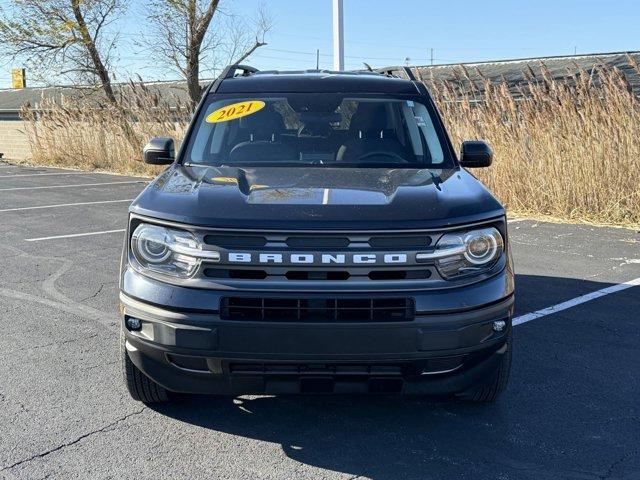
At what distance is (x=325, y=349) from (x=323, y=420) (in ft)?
2.50

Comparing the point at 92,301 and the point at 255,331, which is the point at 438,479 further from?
the point at 92,301

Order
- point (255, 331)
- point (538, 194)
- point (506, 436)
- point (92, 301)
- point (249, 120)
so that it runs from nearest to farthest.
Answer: point (255, 331), point (506, 436), point (249, 120), point (92, 301), point (538, 194)

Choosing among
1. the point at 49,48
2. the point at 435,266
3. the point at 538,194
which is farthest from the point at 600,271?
the point at 49,48

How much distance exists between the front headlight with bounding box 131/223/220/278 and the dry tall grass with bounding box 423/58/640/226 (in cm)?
800

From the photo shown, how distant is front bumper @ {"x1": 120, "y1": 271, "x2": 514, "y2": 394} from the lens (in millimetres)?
2955

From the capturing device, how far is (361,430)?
346 cm

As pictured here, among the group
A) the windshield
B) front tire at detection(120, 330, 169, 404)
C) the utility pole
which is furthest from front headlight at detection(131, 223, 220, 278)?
the utility pole

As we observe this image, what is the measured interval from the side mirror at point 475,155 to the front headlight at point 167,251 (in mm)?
2150

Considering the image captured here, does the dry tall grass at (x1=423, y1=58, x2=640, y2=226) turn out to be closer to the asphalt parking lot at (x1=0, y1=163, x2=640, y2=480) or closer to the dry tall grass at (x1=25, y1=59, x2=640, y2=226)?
the dry tall grass at (x1=25, y1=59, x2=640, y2=226)

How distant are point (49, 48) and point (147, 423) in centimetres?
2148

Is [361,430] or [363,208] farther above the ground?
[363,208]

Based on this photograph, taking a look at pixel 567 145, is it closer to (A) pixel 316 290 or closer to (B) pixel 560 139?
(B) pixel 560 139

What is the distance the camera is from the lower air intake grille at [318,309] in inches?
117

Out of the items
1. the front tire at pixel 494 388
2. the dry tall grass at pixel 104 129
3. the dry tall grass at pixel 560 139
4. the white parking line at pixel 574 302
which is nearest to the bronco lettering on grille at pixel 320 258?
the front tire at pixel 494 388
